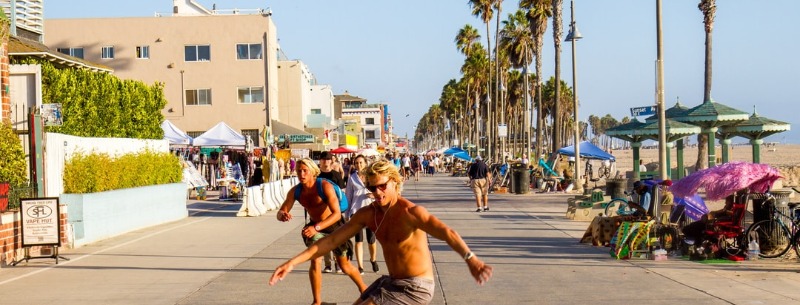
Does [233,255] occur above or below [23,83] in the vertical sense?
below

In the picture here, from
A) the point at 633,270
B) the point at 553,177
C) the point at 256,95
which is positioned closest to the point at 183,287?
the point at 633,270

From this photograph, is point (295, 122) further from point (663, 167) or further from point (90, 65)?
point (663, 167)

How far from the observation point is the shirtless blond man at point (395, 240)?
650 cm

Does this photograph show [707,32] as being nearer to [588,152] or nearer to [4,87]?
[588,152]

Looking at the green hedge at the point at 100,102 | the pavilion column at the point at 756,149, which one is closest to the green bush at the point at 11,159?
the green hedge at the point at 100,102

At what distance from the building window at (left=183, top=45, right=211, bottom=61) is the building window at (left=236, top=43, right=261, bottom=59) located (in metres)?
1.65

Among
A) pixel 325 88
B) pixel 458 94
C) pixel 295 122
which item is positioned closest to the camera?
pixel 295 122

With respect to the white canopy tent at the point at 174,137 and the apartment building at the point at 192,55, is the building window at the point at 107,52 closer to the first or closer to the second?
the apartment building at the point at 192,55

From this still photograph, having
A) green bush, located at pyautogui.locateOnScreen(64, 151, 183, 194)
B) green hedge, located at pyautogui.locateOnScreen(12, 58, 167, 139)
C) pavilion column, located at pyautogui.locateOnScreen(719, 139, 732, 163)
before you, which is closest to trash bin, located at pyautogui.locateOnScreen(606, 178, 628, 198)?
pavilion column, located at pyautogui.locateOnScreen(719, 139, 732, 163)

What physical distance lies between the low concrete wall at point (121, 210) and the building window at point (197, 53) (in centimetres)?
3155

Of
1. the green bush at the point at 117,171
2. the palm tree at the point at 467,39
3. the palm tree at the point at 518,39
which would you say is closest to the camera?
the green bush at the point at 117,171

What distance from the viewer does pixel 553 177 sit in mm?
42188

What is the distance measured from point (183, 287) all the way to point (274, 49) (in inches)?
1889

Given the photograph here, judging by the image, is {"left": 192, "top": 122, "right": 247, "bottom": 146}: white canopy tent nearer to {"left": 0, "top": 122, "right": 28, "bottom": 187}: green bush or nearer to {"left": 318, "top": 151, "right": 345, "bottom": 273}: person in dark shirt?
{"left": 0, "top": 122, "right": 28, "bottom": 187}: green bush
